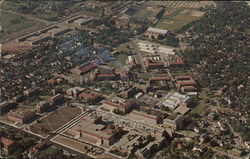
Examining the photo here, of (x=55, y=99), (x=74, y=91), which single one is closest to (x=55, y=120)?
(x=55, y=99)

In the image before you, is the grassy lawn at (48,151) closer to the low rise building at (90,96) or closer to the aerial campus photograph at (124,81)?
the aerial campus photograph at (124,81)

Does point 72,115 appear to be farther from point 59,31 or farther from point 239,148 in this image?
point 59,31

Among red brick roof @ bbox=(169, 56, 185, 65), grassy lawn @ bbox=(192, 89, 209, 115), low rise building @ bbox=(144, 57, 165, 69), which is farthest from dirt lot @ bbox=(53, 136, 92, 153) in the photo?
red brick roof @ bbox=(169, 56, 185, 65)

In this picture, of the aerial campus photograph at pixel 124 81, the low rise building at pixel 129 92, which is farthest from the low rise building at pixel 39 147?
the low rise building at pixel 129 92

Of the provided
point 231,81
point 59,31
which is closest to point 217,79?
point 231,81

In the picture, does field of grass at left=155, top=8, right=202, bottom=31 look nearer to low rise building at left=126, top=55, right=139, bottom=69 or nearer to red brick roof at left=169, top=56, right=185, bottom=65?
red brick roof at left=169, top=56, right=185, bottom=65
